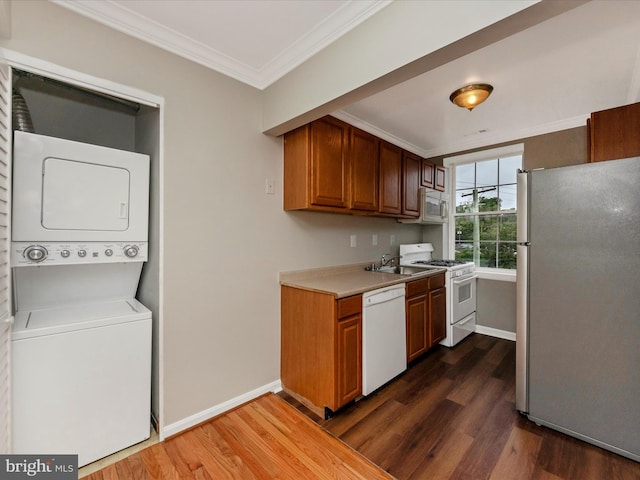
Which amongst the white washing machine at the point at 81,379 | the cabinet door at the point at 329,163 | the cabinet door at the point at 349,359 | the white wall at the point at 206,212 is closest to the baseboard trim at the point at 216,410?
the white wall at the point at 206,212

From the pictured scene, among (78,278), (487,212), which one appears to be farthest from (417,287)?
(78,278)

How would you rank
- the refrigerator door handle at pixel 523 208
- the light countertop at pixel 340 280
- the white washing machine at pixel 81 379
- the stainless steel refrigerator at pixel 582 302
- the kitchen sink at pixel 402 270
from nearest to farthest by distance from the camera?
the white washing machine at pixel 81 379 < the stainless steel refrigerator at pixel 582 302 < the refrigerator door handle at pixel 523 208 < the light countertop at pixel 340 280 < the kitchen sink at pixel 402 270

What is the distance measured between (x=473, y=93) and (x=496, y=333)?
9.30ft

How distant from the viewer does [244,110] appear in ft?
7.03

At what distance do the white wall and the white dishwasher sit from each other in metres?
0.74

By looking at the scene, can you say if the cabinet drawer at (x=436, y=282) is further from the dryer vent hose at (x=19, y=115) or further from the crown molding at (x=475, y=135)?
the dryer vent hose at (x=19, y=115)

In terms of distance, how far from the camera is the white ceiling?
5.02 ft

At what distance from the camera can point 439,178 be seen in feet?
12.7

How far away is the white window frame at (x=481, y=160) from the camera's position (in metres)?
3.37

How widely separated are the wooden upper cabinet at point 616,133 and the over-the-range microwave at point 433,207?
161 centimetres

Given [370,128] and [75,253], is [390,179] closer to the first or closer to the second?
[370,128]

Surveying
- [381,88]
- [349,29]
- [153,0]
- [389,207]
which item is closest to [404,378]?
[389,207]

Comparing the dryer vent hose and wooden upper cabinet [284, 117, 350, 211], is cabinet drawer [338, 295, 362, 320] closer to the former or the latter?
wooden upper cabinet [284, 117, 350, 211]

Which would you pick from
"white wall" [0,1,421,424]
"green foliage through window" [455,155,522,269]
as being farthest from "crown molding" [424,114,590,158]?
"white wall" [0,1,421,424]
